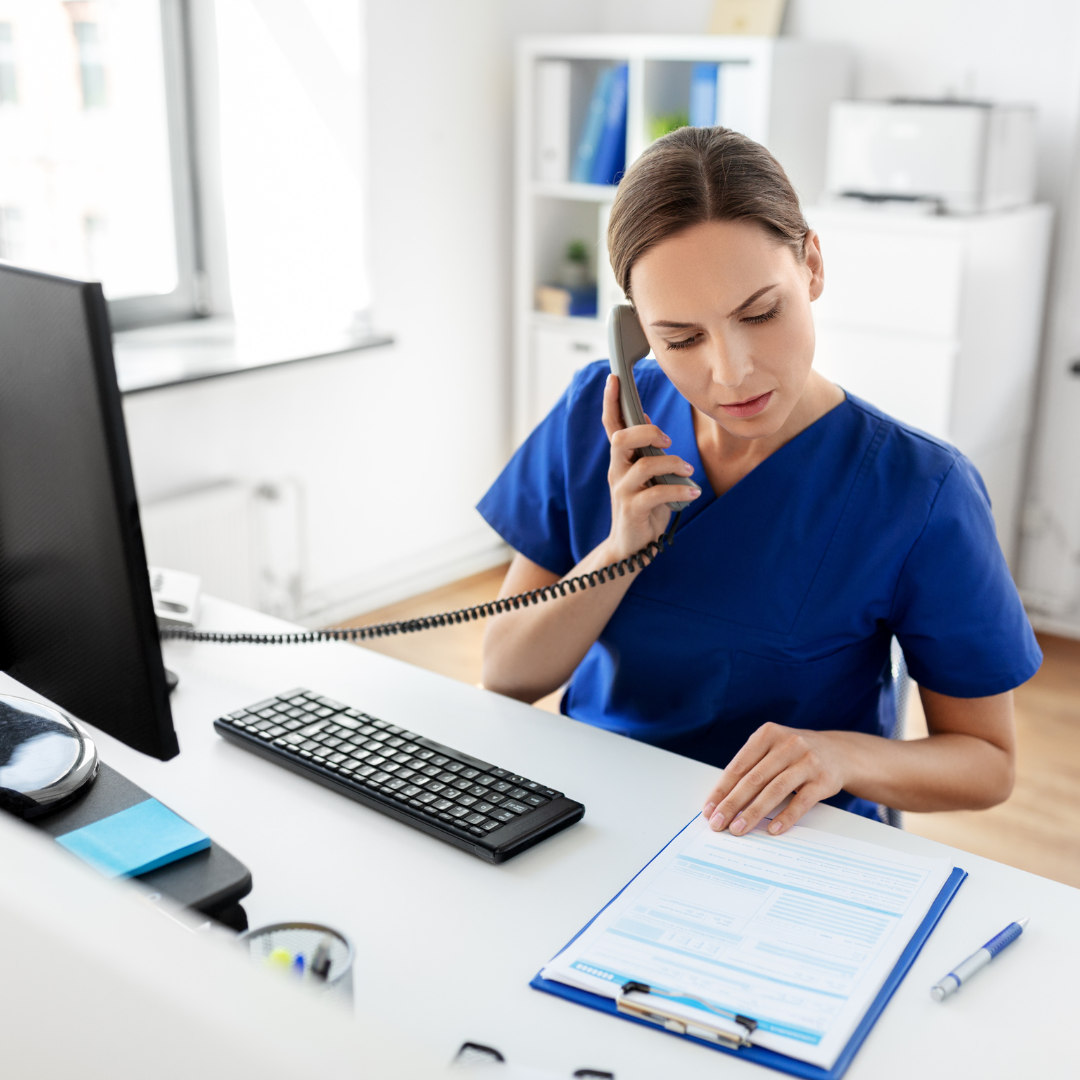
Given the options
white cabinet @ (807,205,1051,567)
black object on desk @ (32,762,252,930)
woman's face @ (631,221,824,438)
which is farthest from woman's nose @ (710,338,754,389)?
white cabinet @ (807,205,1051,567)

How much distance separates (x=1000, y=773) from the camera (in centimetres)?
117

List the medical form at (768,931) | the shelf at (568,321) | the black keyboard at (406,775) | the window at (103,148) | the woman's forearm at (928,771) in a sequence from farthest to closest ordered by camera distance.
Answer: the shelf at (568,321)
the window at (103,148)
the woman's forearm at (928,771)
the black keyboard at (406,775)
the medical form at (768,931)

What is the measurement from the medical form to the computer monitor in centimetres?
35

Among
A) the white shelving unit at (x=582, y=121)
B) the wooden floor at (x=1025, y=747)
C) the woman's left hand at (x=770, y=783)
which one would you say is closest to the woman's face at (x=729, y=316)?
the woman's left hand at (x=770, y=783)

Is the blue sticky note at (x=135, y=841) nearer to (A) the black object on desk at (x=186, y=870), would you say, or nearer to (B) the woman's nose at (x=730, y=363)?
(A) the black object on desk at (x=186, y=870)

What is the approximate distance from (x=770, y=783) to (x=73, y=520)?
0.58 m

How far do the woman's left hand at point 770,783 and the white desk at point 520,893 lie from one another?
34 millimetres

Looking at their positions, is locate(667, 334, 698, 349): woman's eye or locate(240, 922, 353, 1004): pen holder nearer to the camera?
locate(240, 922, 353, 1004): pen holder

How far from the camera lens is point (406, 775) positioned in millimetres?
1052

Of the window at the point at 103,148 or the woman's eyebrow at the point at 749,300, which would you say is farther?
the window at the point at 103,148

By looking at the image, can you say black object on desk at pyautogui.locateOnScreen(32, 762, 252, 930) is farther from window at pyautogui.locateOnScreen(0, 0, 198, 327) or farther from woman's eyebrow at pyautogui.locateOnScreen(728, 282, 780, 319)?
window at pyautogui.locateOnScreen(0, 0, 198, 327)

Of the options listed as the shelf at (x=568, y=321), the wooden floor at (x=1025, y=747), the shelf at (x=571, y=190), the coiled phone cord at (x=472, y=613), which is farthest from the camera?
the shelf at (x=568, y=321)

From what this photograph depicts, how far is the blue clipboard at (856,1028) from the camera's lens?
734 millimetres

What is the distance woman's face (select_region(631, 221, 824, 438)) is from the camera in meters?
1.06
